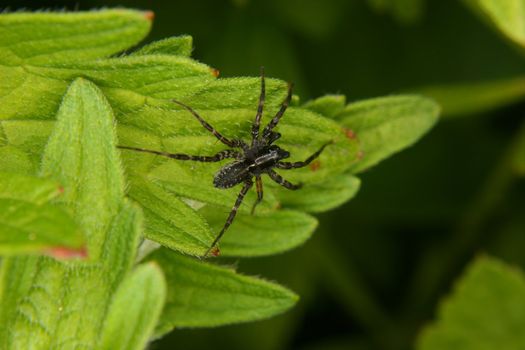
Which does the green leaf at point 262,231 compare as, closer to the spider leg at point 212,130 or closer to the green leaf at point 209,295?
the green leaf at point 209,295

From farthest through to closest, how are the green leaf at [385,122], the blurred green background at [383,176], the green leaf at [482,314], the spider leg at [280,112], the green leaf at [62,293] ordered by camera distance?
the blurred green background at [383,176] < the green leaf at [482,314] < the green leaf at [385,122] < the spider leg at [280,112] < the green leaf at [62,293]

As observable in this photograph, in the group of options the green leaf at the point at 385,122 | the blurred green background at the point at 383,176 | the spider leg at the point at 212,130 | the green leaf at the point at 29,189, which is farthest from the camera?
the blurred green background at the point at 383,176

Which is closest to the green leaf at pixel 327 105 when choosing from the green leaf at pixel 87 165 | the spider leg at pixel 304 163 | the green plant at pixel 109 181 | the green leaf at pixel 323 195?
the green plant at pixel 109 181

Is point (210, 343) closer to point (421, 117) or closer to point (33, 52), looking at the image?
point (421, 117)

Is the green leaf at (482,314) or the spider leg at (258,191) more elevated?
the spider leg at (258,191)

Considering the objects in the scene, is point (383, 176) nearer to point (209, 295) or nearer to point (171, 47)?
point (209, 295)

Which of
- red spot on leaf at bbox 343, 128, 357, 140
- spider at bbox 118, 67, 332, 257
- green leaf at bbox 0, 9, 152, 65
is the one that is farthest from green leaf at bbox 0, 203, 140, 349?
red spot on leaf at bbox 343, 128, 357, 140

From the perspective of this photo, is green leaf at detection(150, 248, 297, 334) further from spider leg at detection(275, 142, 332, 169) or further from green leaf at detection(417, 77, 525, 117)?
green leaf at detection(417, 77, 525, 117)
